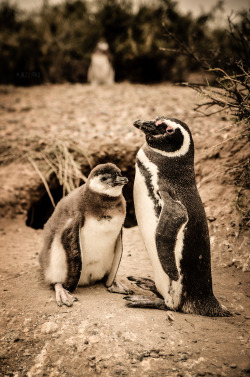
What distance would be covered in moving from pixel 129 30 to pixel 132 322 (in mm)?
7119

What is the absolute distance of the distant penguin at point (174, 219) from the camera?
1.82 m

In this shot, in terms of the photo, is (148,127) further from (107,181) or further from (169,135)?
(107,181)

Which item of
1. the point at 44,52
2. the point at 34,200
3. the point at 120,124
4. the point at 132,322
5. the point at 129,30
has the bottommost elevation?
the point at 132,322

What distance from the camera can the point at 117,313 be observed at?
6.03ft

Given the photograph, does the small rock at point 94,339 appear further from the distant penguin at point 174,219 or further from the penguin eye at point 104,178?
the penguin eye at point 104,178

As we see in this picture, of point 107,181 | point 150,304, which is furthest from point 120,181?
point 150,304

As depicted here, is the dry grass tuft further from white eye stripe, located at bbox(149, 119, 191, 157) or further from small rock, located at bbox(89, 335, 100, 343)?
small rock, located at bbox(89, 335, 100, 343)

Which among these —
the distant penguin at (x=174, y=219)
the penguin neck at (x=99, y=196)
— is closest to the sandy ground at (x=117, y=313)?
the distant penguin at (x=174, y=219)

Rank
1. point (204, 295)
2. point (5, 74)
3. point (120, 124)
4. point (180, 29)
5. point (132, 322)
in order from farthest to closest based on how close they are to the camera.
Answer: point (180, 29), point (5, 74), point (120, 124), point (204, 295), point (132, 322)

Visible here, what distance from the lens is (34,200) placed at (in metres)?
3.42

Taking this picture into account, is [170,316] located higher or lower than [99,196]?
lower

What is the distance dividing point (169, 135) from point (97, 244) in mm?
802

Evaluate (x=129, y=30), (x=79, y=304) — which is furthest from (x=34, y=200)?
(x=129, y=30)

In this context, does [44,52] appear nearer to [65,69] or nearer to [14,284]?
[65,69]
